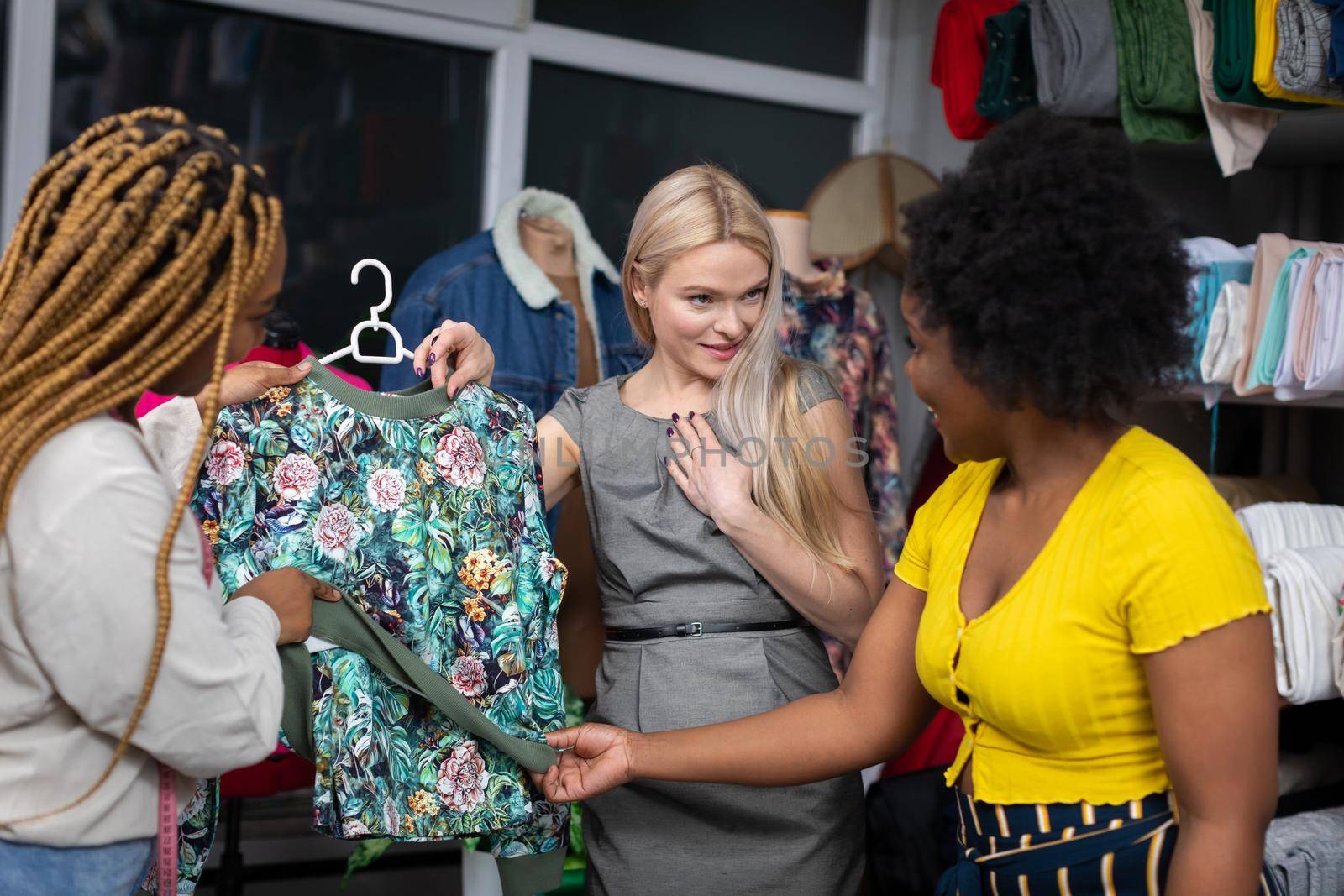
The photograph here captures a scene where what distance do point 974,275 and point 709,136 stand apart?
310cm

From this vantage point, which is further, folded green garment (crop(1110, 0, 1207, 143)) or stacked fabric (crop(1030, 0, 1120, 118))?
stacked fabric (crop(1030, 0, 1120, 118))

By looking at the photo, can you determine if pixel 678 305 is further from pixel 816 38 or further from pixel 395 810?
pixel 816 38

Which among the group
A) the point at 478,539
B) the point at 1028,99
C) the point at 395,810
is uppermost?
the point at 1028,99

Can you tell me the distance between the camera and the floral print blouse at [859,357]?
3.65 meters

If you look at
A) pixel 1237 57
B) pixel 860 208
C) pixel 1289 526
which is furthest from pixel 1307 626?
pixel 860 208

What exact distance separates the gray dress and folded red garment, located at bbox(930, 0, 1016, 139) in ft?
5.23

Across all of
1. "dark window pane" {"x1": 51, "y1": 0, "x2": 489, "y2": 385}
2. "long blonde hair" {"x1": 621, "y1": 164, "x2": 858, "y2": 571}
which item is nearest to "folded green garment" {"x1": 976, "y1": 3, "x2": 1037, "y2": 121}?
"long blonde hair" {"x1": 621, "y1": 164, "x2": 858, "y2": 571}

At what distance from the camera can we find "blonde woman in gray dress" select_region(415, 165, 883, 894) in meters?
1.99

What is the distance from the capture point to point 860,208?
4.04m

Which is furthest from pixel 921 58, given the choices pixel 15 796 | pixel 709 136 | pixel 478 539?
pixel 15 796

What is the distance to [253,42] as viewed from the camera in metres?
3.56

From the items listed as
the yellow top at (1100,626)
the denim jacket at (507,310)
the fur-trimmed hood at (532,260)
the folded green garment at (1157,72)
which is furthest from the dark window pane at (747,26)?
the yellow top at (1100,626)

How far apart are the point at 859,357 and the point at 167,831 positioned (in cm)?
266

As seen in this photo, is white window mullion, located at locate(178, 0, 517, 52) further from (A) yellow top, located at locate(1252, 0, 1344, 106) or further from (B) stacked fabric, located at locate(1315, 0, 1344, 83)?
(B) stacked fabric, located at locate(1315, 0, 1344, 83)
